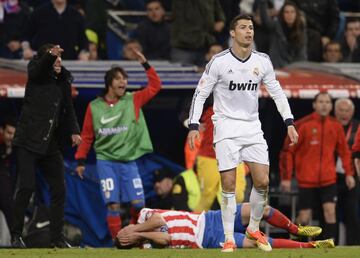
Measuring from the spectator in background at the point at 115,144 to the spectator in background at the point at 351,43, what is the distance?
17.7 feet

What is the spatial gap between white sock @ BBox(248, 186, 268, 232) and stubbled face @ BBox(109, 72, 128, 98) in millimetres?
3421

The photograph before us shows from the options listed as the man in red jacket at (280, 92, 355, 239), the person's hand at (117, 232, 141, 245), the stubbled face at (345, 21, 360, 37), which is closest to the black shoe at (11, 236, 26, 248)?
the person's hand at (117, 232, 141, 245)

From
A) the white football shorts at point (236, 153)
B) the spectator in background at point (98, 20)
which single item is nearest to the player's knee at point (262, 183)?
the white football shorts at point (236, 153)

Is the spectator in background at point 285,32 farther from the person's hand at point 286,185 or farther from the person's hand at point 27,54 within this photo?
the person's hand at point 27,54

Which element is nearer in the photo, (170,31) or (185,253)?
(185,253)

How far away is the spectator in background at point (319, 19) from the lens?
23094 millimetres

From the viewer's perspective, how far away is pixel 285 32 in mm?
22469

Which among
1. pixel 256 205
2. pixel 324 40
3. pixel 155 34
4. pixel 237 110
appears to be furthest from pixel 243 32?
pixel 324 40

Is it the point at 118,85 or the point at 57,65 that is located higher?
the point at 57,65

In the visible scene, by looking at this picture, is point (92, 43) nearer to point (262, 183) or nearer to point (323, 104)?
point (323, 104)

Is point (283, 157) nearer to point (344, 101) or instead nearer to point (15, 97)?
point (344, 101)

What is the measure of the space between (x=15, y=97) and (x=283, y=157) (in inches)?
138

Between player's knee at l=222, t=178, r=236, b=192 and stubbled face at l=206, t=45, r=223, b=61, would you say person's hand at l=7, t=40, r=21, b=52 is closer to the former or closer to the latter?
stubbled face at l=206, t=45, r=223, b=61

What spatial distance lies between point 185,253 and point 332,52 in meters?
8.23
